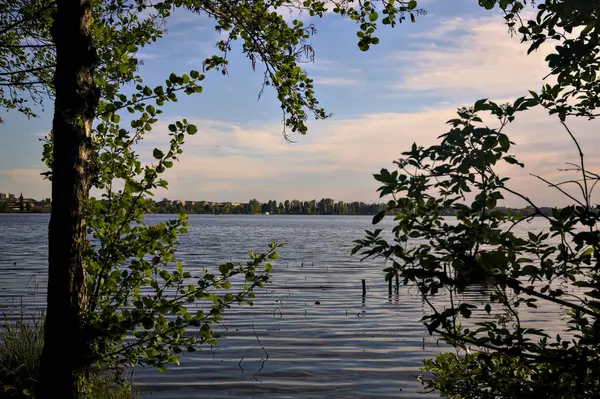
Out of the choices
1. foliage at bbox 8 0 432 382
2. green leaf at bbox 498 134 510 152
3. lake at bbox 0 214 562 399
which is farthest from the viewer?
lake at bbox 0 214 562 399

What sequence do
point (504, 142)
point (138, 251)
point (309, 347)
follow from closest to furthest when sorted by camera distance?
point (504, 142)
point (138, 251)
point (309, 347)

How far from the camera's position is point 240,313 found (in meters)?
19.4

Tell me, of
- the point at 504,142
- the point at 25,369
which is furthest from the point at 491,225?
the point at 25,369

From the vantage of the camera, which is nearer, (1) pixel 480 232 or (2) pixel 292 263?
(1) pixel 480 232

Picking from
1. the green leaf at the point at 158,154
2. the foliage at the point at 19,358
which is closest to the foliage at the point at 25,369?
the foliage at the point at 19,358

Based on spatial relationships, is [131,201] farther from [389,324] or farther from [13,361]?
[389,324]

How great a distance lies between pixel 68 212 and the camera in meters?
6.50

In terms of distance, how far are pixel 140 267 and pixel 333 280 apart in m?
24.6

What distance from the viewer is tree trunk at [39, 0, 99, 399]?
254 inches

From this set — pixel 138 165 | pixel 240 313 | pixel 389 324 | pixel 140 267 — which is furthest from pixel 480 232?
pixel 240 313

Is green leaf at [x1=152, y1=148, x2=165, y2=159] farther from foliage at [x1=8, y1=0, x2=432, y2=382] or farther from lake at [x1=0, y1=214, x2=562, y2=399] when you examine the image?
lake at [x1=0, y1=214, x2=562, y2=399]

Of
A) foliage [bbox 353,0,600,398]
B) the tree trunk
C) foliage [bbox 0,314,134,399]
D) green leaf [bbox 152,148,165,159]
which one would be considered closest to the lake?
foliage [bbox 0,314,134,399]

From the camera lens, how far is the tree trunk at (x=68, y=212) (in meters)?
6.45

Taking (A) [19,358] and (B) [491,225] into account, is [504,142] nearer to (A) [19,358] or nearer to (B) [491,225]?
(B) [491,225]
